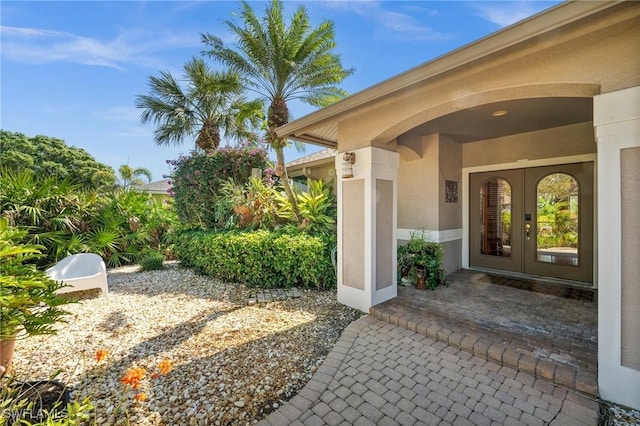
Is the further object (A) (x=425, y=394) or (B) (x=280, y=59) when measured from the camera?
(B) (x=280, y=59)

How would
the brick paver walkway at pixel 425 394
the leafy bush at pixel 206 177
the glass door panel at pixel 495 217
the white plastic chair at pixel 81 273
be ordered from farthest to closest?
the leafy bush at pixel 206 177, the glass door panel at pixel 495 217, the white plastic chair at pixel 81 273, the brick paver walkway at pixel 425 394

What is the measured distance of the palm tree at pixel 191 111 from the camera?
34.6 ft

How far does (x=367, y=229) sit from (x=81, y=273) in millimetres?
6104

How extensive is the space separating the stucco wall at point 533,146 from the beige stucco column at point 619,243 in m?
3.82

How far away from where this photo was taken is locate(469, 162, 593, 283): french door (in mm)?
5570

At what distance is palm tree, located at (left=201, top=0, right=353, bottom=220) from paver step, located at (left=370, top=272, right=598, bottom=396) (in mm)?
4260

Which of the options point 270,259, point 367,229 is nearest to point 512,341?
point 367,229

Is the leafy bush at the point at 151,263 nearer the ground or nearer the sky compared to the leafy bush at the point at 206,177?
nearer the ground

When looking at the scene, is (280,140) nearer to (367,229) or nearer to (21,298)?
(367,229)

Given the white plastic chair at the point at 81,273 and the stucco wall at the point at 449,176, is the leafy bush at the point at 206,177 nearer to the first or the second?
the white plastic chair at the point at 81,273

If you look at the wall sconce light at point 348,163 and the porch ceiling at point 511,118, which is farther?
the wall sconce light at point 348,163

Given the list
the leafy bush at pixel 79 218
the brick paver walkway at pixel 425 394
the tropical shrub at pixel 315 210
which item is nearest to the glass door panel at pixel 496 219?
the tropical shrub at pixel 315 210

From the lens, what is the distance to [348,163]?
4746mm

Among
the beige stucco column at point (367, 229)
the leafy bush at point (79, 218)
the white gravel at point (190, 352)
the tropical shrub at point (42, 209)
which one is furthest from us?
the leafy bush at point (79, 218)
